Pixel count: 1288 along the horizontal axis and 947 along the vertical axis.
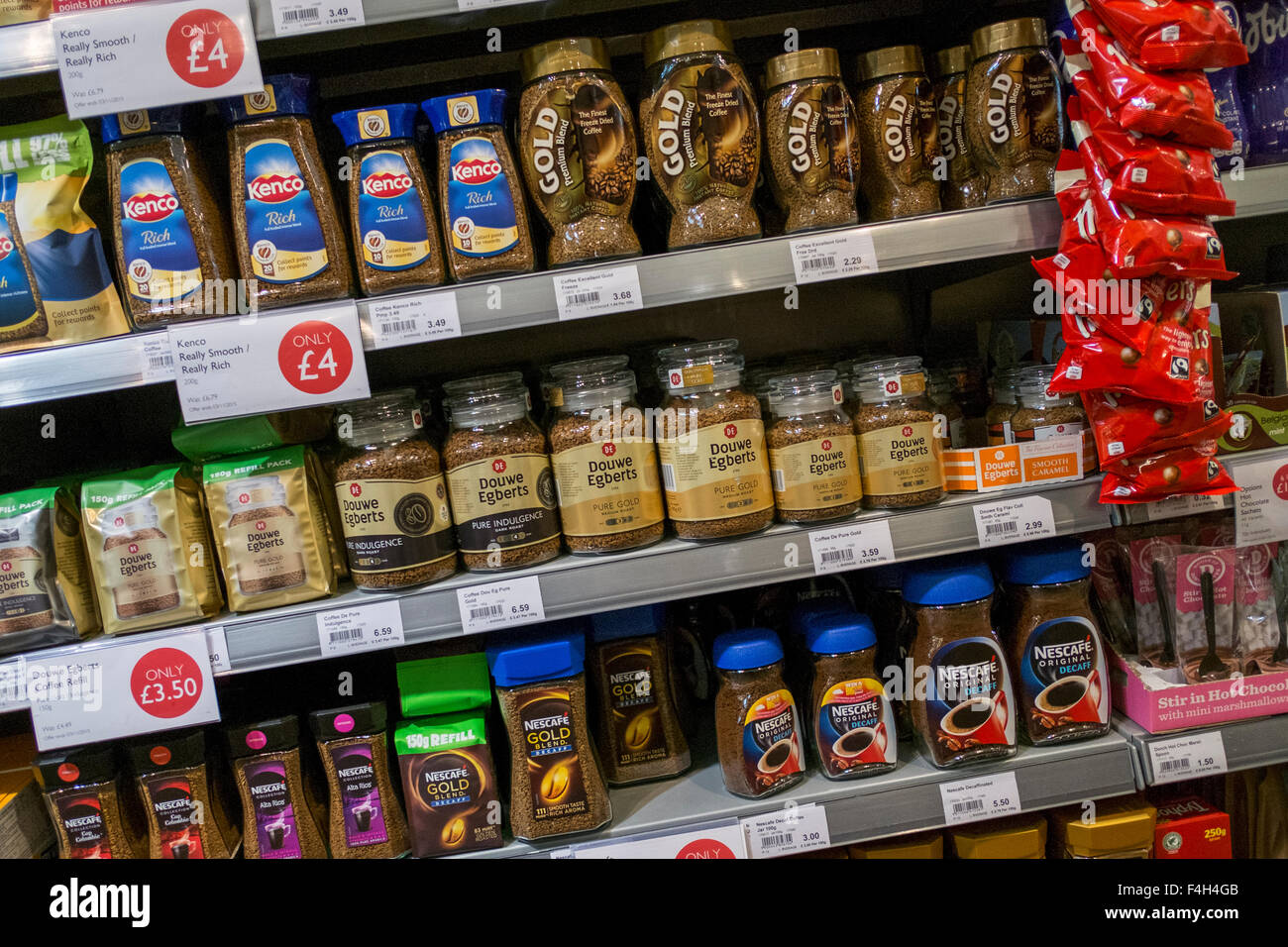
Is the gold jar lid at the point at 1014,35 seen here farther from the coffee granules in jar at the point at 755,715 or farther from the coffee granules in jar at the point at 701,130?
the coffee granules in jar at the point at 755,715

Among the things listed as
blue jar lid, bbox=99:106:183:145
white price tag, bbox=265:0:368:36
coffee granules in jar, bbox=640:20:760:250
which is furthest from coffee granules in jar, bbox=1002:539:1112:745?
blue jar lid, bbox=99:106:183:145

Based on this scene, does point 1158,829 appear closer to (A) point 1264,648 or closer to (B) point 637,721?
(A) point 1264,648

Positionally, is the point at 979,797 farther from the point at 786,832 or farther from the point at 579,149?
the point at 579,149

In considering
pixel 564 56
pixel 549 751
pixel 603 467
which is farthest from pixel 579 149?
pixel 549 751

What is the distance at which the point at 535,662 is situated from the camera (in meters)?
1.20

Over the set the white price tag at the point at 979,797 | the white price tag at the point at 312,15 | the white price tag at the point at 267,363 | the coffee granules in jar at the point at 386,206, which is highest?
the white price tag at the point at 312,15

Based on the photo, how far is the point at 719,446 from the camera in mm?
1186

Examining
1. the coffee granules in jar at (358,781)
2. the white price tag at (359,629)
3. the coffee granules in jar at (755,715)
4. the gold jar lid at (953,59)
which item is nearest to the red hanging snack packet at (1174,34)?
the gold jar lid at (953,59)

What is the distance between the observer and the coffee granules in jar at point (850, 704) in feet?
4.09

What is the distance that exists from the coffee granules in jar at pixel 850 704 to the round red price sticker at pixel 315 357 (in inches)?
31.0

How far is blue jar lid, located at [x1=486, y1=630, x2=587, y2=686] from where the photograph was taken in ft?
3.93

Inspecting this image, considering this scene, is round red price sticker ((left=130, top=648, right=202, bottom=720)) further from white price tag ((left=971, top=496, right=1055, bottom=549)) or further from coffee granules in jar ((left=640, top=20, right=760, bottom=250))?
white price tag ((left=971, top=496, right=1055, bottom=549))

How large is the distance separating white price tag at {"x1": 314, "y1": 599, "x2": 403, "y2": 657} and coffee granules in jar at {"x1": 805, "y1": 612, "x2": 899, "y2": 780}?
62 cm

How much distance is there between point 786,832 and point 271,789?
2.49 feet
